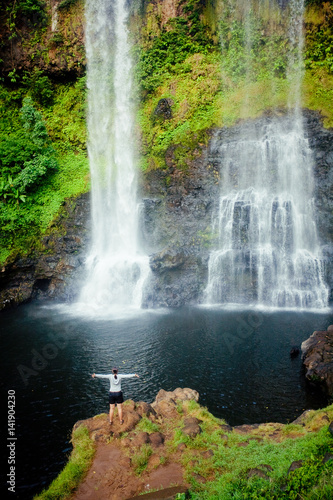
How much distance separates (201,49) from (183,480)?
105 feet

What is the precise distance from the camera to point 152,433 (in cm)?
793

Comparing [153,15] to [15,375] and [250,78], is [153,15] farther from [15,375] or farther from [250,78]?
[15,375]

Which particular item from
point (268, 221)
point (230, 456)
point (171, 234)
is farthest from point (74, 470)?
point (268, 221)

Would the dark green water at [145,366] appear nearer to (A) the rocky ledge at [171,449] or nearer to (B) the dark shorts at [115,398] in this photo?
(A) the rocky ledge at [171,449]

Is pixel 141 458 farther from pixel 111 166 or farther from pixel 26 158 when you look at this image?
pixel 111 166

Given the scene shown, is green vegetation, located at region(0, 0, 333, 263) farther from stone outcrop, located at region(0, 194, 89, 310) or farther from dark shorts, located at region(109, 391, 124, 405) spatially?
dark shorts, located at region(109, 391, 124, 405)

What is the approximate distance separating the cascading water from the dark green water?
9.22ft

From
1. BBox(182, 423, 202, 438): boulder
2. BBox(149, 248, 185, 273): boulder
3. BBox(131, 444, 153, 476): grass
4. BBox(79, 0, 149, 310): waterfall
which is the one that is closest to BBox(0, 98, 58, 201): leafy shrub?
BBox(79, 0, 149, 310): waterfall

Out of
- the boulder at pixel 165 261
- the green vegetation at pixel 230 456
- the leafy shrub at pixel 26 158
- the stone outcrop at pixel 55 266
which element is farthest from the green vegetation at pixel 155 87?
the green vegetation at pixel 230 456

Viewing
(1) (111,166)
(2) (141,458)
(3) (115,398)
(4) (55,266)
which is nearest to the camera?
(2) (141,458)

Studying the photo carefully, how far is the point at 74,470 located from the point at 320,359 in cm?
890

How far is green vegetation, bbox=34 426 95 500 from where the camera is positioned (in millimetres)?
6418

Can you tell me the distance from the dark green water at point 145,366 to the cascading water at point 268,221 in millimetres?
2810

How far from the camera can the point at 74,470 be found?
6.80 m
